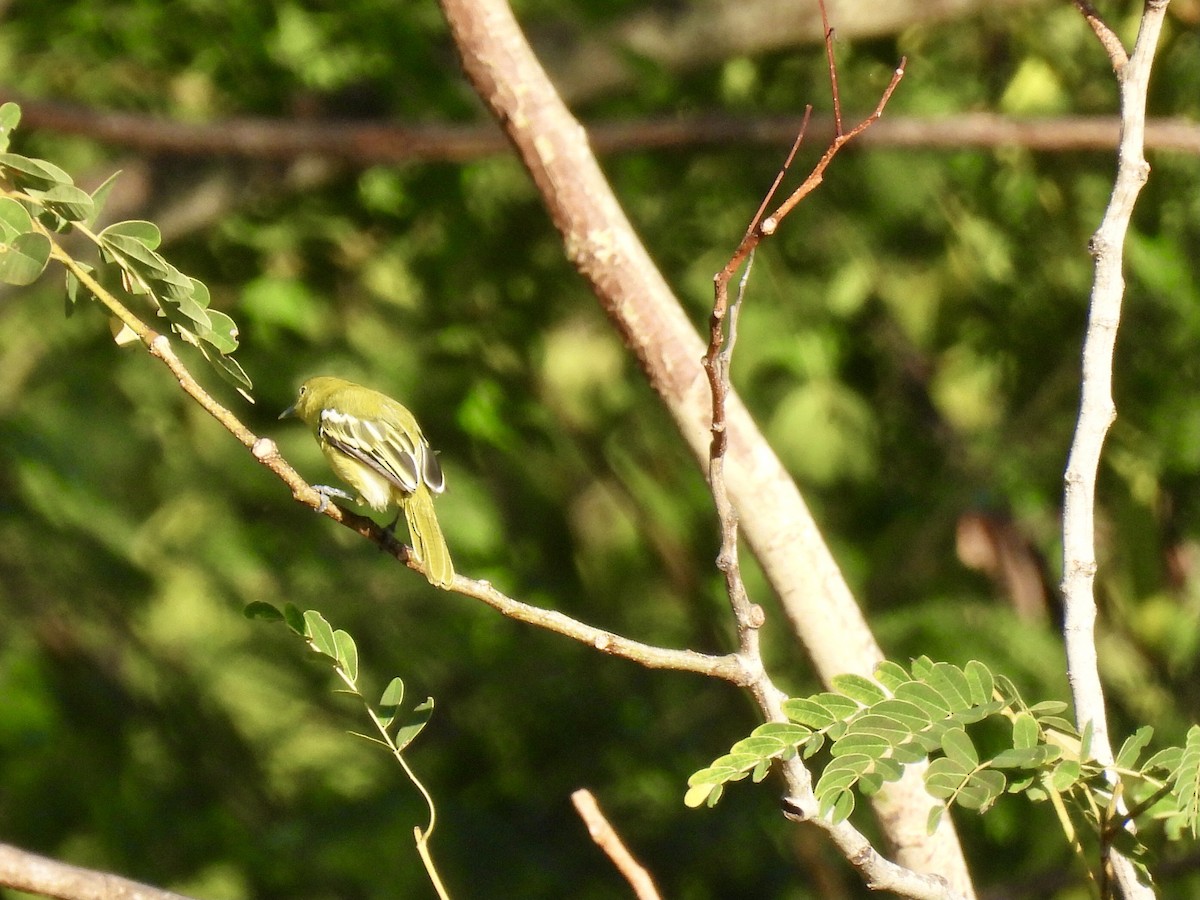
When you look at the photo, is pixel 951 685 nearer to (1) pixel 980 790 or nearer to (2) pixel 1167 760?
(1) pixel 980 790

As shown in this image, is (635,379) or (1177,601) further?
(635,379)

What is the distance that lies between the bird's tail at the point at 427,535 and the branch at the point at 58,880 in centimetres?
79

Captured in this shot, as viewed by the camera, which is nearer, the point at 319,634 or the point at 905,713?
the point at 905,713

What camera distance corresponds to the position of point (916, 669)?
1787mm

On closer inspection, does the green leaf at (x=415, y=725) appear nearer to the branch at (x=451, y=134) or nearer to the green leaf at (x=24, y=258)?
the green leaf at (x=24, y=258)

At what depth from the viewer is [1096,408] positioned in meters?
1.83

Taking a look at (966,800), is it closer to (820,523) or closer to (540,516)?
(820,523)

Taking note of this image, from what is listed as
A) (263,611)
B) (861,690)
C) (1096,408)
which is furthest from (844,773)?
(263,611)

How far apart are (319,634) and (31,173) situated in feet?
2.44

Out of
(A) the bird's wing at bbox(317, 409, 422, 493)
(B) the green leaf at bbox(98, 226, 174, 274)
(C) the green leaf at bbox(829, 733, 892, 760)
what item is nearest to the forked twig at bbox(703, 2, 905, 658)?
(C) the green leaf at bbox(829, 733, 892, 760)

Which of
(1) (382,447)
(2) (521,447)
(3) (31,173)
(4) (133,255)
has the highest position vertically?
(3) (31,173)

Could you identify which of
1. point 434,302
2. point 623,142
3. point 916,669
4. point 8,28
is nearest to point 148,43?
point 8,28

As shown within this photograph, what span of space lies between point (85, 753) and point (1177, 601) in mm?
4018

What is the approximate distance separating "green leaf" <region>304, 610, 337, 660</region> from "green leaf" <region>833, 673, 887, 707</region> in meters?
0.73
